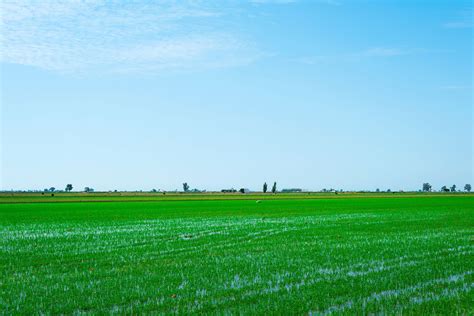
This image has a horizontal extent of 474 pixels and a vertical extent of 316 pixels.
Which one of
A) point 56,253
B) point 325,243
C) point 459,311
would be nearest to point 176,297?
point 459,311

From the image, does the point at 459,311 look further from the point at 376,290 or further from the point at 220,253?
the point at 220,253

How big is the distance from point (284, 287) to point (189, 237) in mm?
14001

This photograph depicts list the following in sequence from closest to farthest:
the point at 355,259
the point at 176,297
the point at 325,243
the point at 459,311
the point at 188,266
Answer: the point at 459,311, the point at 176,297, the point at 188,266, the point at 355,259, the point at 325,243

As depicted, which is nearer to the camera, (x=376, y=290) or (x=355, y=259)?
(x=376, y=290)

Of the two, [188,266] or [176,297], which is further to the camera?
[188,266]

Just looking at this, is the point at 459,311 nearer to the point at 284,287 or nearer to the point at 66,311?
the point at 284,287

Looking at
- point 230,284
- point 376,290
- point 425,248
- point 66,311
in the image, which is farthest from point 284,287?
point 425,248

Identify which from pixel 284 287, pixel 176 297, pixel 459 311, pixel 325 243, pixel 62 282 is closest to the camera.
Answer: pixel 459 311

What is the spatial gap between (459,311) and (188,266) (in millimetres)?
8826

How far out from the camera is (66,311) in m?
10.4

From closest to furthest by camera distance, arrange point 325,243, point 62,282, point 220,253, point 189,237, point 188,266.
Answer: point 62,282, point 188,266, point 220,253, point 325,243, point 189,237

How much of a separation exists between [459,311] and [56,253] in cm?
1552

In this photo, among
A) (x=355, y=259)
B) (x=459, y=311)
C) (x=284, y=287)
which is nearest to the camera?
(x=459, y=311)

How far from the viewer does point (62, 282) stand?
13633 mm
